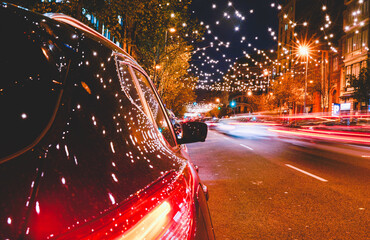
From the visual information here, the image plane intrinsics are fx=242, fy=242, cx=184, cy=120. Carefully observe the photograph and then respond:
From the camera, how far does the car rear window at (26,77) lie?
86 cm

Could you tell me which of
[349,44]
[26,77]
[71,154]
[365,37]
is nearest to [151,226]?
[71,154]

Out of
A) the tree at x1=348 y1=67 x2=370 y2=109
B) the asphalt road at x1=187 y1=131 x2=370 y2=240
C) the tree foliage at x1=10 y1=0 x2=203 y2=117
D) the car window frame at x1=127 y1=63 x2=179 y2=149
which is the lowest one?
the asphalt road at x1=187 y1=131 x2=370 y2=240

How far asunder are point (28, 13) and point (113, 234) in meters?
0.98

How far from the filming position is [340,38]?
38.3 meters

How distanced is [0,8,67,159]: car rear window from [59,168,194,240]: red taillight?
39 centimetres

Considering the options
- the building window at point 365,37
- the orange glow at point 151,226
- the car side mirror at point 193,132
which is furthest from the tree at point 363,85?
the orange glow at point 151,226

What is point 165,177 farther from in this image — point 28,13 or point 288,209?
point 288,209

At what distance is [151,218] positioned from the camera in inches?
32.6

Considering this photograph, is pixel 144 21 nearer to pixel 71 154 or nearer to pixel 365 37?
pixel 71 154

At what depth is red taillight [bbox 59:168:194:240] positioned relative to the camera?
2.32ft

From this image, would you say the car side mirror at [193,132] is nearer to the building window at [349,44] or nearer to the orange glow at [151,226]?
the orange glow at [151,226]

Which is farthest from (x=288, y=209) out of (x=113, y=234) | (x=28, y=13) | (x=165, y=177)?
(x=28, y=13)

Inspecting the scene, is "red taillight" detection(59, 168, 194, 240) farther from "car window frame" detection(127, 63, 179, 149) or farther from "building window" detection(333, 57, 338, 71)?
"building window" detection(333, 57, 338, 71)

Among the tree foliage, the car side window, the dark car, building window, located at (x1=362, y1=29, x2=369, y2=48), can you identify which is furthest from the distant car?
the dark car
